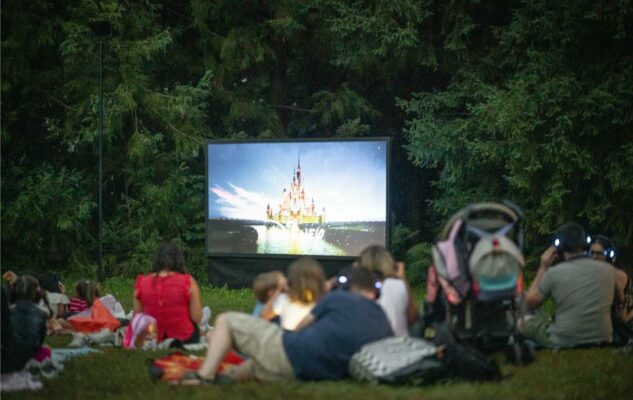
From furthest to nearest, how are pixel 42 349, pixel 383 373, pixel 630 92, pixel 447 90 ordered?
pixel 447 90
pixel 630 92
pixel 42 349
pixel 383 373

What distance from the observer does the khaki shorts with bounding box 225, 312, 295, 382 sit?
8.04 metres

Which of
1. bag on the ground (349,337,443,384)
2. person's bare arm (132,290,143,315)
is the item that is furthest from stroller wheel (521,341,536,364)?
person's bare arm (132,290,143,315)

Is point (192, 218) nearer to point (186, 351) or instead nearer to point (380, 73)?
point (380, 73)

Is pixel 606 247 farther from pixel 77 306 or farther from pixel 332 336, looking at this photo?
pixel 77 306

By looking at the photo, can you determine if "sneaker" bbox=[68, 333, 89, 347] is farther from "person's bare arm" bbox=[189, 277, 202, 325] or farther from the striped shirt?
the striped shirt

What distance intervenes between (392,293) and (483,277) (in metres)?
0.77

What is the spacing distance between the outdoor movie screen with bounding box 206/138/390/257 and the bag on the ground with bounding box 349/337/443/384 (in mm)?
9319

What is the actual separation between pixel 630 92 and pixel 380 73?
213 inches

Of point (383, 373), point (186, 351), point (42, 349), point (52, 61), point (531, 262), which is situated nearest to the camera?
point (383, 373)

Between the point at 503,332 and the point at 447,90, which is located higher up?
the point at 447,90

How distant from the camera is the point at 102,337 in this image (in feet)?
36.9

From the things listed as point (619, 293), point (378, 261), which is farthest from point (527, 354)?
point (619, 293)

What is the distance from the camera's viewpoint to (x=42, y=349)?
29.7 feet

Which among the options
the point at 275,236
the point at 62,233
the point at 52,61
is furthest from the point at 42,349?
the point at 52,61
